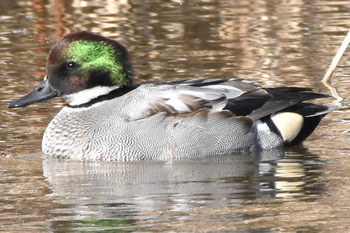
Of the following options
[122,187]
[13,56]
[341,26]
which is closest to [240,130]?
[122,187]

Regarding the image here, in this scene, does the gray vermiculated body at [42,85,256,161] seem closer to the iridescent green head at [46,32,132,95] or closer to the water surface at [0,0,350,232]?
the water surface at [0,0,350,232]

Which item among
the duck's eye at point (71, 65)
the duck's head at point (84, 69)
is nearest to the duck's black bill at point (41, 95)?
the duck's head at point (84, 69)

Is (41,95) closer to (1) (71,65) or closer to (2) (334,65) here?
(1) (71,65)

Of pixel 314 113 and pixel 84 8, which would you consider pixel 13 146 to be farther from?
pixel 84 8

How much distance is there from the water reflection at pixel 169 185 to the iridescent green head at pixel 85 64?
0.74 m

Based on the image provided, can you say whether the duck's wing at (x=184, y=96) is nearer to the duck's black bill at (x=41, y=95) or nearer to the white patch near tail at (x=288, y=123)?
the white patch near tail at (x=288, y=123)

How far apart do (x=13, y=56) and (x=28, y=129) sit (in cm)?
330

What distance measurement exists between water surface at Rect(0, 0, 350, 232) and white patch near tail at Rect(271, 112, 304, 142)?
138 millimetres

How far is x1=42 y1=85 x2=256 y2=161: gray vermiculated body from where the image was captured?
9727 millimetres

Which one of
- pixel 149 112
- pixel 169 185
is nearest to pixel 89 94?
pixel 149 112

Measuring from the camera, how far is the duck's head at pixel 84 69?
10.1 metres

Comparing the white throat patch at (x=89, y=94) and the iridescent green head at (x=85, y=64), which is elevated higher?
the iridescent green head at (x=85, y=64)

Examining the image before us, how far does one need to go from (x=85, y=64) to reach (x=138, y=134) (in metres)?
0.90

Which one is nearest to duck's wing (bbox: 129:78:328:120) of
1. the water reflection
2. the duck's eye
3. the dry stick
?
the water reflection
